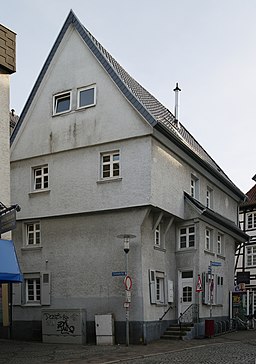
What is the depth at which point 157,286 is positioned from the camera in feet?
82.2

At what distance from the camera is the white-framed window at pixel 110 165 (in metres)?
24.1

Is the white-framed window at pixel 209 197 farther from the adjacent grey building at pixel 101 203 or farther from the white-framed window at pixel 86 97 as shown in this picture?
the white-framed window at pixel 86 97

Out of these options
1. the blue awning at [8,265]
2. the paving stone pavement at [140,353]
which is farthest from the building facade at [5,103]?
the paving stone pavement at [140,353]

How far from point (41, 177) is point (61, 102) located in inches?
144

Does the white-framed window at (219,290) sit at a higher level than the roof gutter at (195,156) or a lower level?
lower

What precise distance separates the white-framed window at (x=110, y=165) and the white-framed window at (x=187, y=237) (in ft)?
16.3

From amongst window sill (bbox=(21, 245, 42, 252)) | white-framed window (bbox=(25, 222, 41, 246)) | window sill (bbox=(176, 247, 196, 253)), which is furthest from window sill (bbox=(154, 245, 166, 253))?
white-framed window (bbox=(25, 222, 41, 246))

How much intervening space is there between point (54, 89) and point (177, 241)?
30.5 ft

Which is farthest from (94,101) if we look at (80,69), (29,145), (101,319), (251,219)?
(251,219)

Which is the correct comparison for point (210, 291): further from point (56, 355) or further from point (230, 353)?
point (56, 355)

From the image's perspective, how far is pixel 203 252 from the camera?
2659cm

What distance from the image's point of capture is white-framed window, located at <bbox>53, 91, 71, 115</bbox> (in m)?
A: 26.1

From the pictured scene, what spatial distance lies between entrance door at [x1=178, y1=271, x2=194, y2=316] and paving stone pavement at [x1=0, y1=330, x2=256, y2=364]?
2.34 m

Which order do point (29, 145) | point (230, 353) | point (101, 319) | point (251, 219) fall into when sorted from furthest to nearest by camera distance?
point (251, 219) → point (29, 145) → point (101, 319) → point (230, 353)
